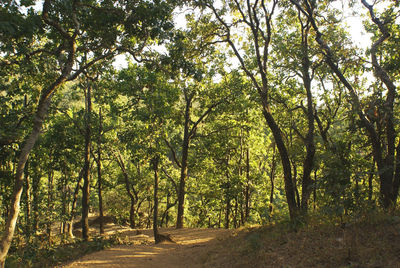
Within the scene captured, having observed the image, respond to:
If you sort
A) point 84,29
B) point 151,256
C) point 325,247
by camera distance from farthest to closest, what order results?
point 151,256 < point 84,29 < point 325,247

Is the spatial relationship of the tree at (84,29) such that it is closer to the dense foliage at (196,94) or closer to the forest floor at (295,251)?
the dense foliage at (196,94)

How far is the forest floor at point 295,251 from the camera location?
242 inches

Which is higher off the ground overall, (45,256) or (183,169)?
(183,169)

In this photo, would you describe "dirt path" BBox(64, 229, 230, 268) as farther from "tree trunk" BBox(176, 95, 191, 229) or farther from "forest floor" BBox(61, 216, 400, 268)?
"tree trunk" BBox(176, 95, 191, 229)

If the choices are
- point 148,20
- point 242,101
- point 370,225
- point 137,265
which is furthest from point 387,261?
point 242,101

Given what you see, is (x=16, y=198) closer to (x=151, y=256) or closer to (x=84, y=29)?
(x=151, y=256)

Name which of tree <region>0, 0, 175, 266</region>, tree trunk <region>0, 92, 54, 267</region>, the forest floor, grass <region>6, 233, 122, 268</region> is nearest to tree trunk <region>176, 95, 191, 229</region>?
the forest floor

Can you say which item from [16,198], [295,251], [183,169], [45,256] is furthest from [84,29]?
[183,169]

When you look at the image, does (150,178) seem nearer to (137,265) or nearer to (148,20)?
(137,265)

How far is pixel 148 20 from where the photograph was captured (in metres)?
10.1

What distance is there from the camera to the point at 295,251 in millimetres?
7473

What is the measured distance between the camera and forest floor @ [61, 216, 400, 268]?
615 centimetres

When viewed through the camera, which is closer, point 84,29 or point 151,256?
point 84,29

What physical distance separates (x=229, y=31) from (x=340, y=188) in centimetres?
975
